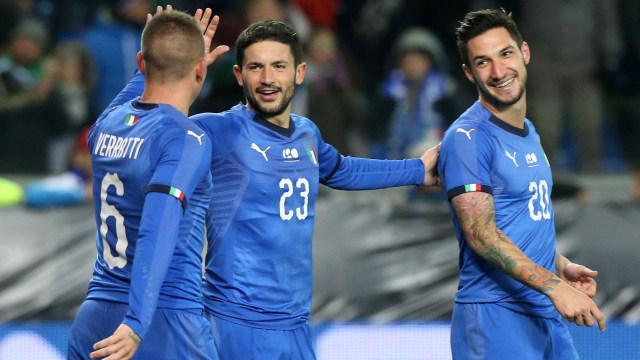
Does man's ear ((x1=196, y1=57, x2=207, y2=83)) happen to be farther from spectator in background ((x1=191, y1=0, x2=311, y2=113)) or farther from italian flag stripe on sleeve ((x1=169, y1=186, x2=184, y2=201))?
spectator in background ((x1=191, y1=0, x2=311, y2=113))

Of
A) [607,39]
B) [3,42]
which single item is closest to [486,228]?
[607,39]

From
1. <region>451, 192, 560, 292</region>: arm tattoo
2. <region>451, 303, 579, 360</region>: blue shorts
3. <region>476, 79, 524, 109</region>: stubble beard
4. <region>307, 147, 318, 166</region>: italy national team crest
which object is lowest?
<region>451, 303, 579, 360</region>: blue shorts

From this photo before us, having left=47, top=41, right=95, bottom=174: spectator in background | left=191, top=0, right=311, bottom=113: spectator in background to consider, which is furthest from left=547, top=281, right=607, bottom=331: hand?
left=47, top=41, right=95, bottom=174: spectator in background

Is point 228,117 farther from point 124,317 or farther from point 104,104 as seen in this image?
point 104,104

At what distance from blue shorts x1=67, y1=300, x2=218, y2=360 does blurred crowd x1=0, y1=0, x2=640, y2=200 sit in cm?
474

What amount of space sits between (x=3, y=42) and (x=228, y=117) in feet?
19.0

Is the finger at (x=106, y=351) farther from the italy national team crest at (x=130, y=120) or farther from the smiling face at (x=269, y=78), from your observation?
the smiling face at (x=269, y=78)

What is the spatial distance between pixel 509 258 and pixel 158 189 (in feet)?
5.08

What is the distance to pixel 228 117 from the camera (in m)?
5.13

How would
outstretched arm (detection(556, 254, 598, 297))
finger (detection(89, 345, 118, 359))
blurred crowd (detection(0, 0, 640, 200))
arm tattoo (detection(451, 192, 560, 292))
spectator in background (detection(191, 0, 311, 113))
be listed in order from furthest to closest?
blurred crowd (detection(0, 0, 640, 200)), spectator in background (detection(191, 0, 311, 113)), outstretched arm (detection(556, 254, 598, 297)), arm tattoo (detection(451, 192, 560, 292)), finger (detection(89, 345, 118, 359))

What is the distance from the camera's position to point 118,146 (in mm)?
4426

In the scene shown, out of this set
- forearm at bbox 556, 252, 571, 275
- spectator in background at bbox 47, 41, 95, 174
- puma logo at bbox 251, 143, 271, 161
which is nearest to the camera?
puma logo at bbox 251, 143, 271, 161

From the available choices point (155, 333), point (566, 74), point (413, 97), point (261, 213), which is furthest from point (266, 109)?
point (566, 74)

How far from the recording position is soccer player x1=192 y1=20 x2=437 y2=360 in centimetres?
499
